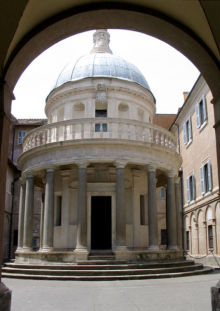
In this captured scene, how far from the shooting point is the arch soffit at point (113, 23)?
708cm

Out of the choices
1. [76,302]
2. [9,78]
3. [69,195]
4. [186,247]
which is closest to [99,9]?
[9,78]

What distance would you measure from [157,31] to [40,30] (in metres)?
2.37

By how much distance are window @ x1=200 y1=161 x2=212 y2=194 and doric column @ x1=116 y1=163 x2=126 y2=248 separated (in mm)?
9985

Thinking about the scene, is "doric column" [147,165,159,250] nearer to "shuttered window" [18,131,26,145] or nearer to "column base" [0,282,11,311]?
"column base" [0,282,11,311]

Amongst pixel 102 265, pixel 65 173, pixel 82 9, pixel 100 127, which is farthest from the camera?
pixel 65 173

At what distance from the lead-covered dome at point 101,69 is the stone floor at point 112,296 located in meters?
14.3

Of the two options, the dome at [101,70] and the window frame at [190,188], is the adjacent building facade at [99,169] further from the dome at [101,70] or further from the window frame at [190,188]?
the window frame at [190,188]

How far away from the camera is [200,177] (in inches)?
1144

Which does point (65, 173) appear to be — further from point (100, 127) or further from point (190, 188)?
point (190, 188)

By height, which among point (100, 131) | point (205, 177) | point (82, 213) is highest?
point (100, 131)

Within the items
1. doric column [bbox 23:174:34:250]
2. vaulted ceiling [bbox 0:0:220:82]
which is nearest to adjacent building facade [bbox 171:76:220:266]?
doric column [bbox 23:174:34:250]

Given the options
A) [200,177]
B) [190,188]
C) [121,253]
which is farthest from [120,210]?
[190,188]

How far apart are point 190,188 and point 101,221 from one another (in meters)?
13.2

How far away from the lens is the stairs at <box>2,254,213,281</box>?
15.7 metres
